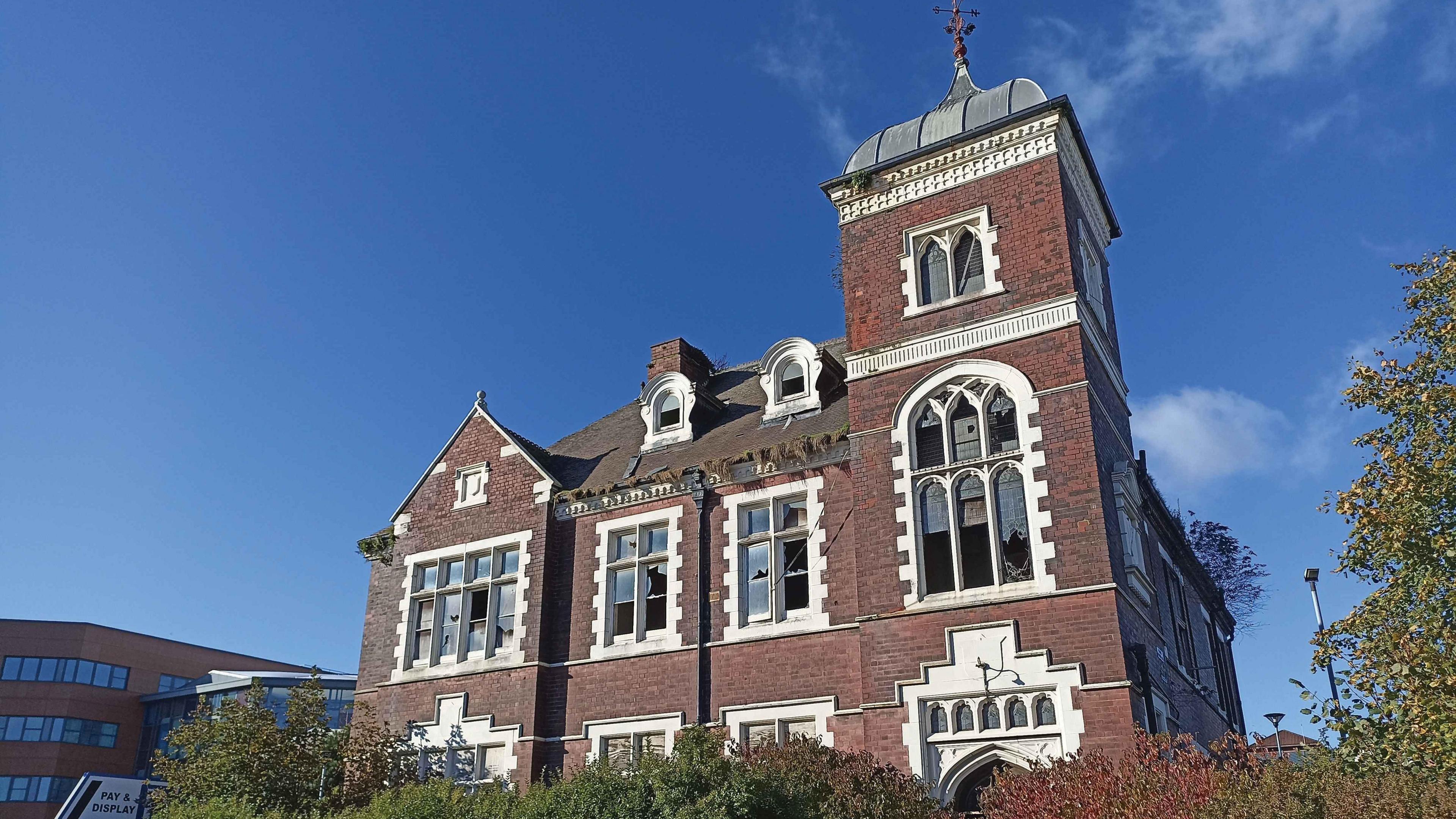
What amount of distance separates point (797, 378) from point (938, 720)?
812 cm

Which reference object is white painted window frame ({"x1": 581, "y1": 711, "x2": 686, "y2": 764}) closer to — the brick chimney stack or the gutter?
the gutter

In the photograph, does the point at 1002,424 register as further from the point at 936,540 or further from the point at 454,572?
the point at 454,572

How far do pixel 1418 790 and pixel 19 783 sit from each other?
7305 centimetres

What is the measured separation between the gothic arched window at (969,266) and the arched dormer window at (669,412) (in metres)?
6.80

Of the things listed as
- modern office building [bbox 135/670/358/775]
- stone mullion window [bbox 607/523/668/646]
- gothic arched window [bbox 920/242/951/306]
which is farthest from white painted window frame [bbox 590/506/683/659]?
modern office building [bbox 135/670/358/775]

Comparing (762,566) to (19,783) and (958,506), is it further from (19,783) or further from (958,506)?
(19,783)

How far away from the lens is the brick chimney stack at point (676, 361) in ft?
85.8

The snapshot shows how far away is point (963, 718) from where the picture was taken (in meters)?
16.8

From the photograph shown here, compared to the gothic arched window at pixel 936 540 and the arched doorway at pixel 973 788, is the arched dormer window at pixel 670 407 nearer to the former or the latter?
the gothic arched window at pixel 936 540

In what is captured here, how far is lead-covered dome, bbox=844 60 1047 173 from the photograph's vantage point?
2056 cm

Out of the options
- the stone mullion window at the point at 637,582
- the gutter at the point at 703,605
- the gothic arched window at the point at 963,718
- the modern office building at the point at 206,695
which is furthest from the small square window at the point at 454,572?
the modern office building at the point at 206,695

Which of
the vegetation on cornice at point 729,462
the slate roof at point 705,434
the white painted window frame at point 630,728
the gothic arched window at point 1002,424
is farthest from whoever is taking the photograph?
the slate roof at point 705,434

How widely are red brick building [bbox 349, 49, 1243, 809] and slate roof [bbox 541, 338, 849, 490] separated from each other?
0.33ft

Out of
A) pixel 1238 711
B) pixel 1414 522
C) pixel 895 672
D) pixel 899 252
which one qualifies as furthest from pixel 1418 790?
pixel 1238 711
